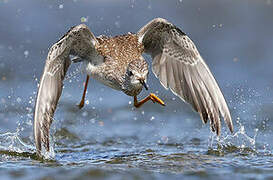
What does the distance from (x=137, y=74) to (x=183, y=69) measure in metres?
1.37

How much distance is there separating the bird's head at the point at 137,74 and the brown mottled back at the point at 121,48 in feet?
1.50

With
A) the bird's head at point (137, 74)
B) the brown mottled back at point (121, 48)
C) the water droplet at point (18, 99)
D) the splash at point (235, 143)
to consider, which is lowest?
the splash at point (235, 143)

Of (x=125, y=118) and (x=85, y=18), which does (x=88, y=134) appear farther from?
(x=85, y=18)

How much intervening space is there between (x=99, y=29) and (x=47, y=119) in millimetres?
7321

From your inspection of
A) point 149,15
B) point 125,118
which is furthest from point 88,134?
point 149,15

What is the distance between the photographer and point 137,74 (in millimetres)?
7426

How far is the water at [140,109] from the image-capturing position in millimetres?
7266

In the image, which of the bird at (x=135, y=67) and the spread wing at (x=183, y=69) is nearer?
the bird at (x=135, y=67)

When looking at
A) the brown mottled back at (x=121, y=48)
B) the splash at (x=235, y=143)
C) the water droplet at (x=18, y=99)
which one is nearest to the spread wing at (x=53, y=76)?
the brown mottled back at (x=121, y=48)

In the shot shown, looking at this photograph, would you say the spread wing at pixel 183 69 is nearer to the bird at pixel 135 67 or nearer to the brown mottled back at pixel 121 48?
the bird at pixel 135 67

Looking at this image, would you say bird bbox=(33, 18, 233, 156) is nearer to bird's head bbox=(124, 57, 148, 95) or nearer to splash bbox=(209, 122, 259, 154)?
bird's head bbox=(124, 57, 148, 95)

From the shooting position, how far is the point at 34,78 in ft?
40.7

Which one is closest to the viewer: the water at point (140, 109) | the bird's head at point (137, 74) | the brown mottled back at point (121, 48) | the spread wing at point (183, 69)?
the water at point (140, 109)

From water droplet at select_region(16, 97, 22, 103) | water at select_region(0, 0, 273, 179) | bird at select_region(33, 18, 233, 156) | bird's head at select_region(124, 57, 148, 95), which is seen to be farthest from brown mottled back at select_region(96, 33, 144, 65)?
water droplet at select_region(16, 97, 22, 103)
